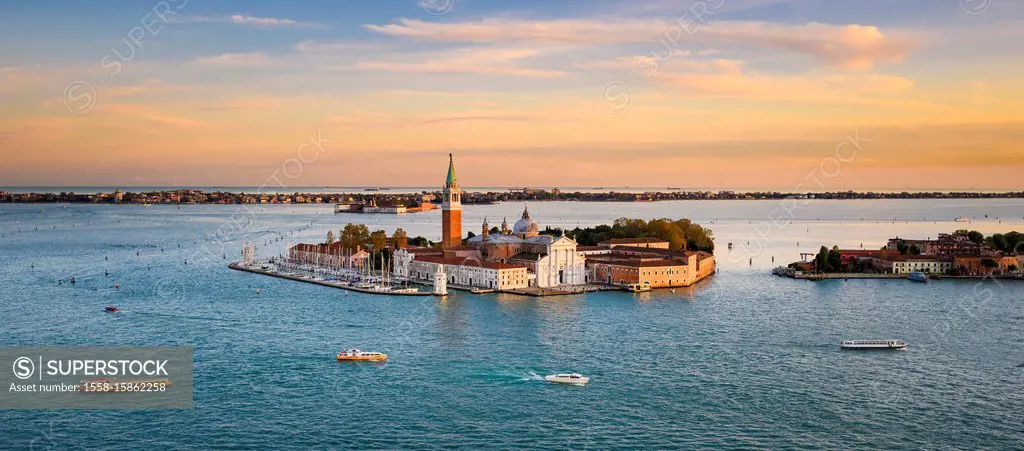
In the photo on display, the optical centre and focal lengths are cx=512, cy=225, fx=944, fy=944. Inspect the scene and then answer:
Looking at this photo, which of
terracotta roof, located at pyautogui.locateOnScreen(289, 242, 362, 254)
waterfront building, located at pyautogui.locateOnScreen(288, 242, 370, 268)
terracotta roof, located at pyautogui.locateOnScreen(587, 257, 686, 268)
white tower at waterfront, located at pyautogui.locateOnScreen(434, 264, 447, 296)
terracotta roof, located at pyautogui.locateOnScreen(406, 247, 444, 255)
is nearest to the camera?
white tower at waterfront, located at pyautogui.locateOnScreen(434, 264, 447, 296)

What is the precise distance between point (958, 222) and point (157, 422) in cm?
5119

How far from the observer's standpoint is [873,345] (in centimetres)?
1316

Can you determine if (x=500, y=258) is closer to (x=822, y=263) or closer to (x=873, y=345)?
(x=822, y=263)

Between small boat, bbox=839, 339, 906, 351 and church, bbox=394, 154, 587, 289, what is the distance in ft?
28.5

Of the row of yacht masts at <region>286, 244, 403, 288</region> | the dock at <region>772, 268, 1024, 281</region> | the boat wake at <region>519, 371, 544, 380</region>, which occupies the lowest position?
the boat wake at <region>519, 371, 544, 380</region>

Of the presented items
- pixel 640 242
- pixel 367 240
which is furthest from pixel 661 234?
pixel 367 240

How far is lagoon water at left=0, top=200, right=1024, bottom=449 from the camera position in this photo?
9133 mm

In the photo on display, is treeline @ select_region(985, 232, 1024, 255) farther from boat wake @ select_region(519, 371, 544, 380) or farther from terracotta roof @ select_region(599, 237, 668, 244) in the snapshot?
boat wake @ select_region(519, 371, 544, 380)

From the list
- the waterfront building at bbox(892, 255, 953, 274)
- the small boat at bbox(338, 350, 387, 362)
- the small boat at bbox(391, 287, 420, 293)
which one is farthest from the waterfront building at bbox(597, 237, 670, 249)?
the small boat at bbox(338, 350, 387, 362)

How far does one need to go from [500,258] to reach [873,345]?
10.9m

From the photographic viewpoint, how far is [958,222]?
2052 inches

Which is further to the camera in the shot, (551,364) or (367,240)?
(367,240)

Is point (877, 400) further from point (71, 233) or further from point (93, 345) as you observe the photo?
point (71, 233)

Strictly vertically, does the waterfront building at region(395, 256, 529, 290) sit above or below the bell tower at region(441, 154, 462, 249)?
below
